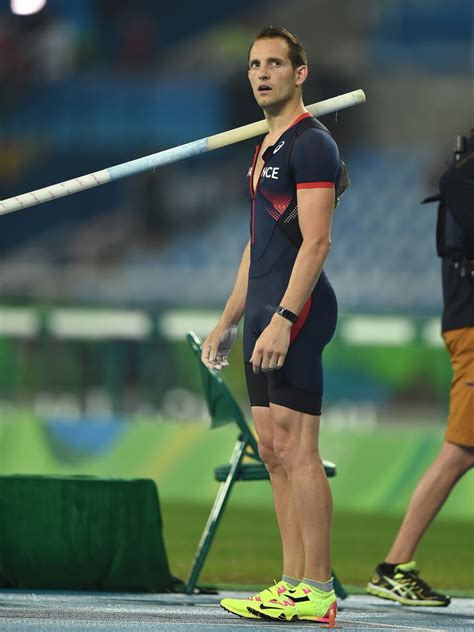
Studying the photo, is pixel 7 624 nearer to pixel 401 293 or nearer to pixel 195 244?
pixel 401 293

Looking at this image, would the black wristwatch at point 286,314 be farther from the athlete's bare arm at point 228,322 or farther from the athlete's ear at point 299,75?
the athlete's ear at point 299,75

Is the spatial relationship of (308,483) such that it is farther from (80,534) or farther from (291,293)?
(80,534)

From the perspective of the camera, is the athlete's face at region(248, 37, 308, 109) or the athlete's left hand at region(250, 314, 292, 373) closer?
the athlete's left hand at region(250, 314, 292, 373)

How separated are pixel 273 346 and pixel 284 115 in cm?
75

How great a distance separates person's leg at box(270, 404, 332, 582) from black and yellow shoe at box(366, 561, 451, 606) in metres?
1.32

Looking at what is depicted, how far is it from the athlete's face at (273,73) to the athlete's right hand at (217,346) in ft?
2.58

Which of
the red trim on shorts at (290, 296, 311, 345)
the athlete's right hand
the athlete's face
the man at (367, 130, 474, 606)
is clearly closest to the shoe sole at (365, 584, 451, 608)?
the man at (367, 130, 474, 606)

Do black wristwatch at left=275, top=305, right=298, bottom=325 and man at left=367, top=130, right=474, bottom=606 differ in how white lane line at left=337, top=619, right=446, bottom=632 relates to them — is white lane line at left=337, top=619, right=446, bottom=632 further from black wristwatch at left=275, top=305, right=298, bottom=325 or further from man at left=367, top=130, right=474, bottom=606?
black wristwatch at left=275, top=305, right=298, bottom=325

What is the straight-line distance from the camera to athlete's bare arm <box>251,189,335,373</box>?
4363 mm

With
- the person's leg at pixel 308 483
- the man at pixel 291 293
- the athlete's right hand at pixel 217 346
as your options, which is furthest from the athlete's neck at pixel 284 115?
the person's leg at pixel 308 483

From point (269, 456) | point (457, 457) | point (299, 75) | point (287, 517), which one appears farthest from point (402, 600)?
point (299, 75)

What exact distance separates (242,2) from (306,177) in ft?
85.4

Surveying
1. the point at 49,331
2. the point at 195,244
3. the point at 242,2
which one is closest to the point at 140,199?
the point at 195,244

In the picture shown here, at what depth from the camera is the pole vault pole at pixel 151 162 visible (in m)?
4.73
